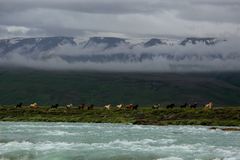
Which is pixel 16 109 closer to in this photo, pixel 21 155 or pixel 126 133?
pixel 126 133

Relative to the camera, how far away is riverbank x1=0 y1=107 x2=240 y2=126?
289 feet

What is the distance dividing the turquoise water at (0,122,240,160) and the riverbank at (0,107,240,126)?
23.9 m

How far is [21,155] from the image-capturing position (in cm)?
4594

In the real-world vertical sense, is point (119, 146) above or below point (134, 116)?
above

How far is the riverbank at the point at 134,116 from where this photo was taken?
88000mm

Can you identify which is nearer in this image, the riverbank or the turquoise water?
the turquoise water

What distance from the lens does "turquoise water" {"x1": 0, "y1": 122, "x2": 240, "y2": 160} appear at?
44.5 metres

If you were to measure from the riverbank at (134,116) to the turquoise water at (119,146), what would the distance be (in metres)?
23.9

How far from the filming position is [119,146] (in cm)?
5003

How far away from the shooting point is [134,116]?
97.5 metres

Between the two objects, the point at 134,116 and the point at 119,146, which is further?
the point at 134,116

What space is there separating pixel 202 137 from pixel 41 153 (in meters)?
19.4

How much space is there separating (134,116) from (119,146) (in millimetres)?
→ 47532

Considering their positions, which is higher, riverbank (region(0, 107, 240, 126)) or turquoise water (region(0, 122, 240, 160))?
turquoise water (region(0, 122, 240, 160))
